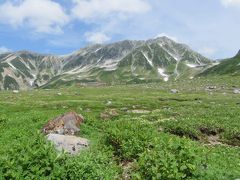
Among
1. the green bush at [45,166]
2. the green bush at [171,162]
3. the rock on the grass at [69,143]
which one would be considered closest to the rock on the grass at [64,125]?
the rock on the grass at [69,143]

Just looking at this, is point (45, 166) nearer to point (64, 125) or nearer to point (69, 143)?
point (69, 143)

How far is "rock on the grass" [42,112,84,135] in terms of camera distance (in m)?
33.1

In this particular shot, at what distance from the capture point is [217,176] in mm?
15703

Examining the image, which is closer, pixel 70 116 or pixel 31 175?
pixel 31 175

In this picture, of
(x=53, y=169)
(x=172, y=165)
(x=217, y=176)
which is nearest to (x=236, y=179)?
(x=217, y=176)

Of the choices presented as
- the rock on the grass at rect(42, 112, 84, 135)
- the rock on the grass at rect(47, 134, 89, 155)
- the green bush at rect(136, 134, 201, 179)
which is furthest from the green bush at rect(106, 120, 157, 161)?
the rock on the grass at rect(42, 112, 84, 135)

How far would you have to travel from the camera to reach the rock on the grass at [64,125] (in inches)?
1304

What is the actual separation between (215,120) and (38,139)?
24857 mm

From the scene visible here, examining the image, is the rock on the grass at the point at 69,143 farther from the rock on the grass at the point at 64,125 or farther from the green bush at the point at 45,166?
the rock on the grass at the point at 64,125

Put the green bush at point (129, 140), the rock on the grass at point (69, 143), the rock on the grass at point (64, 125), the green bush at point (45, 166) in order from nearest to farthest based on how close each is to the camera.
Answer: the green bush at point (45, 166) < the green bush at point (129, 140) < the rock on the grass at point (69, 143) < the rock on the grass at point (64, 125)

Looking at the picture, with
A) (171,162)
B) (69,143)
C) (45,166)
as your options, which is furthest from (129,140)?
(45,166)

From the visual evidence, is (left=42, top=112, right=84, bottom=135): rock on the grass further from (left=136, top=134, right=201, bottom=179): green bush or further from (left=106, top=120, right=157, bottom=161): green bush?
(left=136, top=134, right=201, bottom=179): green bush

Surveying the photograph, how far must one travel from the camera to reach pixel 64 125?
1331 inches

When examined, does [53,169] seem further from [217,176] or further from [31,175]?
[217,176]
